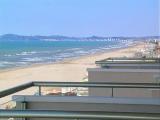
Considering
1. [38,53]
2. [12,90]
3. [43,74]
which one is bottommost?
[43,74]

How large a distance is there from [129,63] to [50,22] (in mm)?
40801

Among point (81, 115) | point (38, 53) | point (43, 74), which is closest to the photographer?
point (81, 115)

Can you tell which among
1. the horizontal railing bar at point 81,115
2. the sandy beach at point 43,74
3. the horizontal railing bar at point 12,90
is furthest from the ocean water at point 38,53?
the horizontal railing bar at point 81,115

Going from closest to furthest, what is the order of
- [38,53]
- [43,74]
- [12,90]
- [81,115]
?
[81,115]
[12,90]
[43,74]
[38,53]

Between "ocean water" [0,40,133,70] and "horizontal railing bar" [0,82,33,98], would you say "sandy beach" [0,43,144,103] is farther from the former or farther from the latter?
"horizontal railing bar" [0,82,33,98]

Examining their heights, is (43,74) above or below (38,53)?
below

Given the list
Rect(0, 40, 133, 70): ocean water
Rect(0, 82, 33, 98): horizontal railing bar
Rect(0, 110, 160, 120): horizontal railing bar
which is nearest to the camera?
Rect(0, 110, 160, 120): horizontal railing bar

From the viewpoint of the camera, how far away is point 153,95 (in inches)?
173

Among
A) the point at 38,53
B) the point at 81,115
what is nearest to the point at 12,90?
the point at 81,115

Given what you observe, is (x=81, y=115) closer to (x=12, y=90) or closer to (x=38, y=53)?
(x=12, y=90)

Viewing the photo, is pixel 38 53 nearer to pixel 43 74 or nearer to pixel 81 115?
pixel 43 74

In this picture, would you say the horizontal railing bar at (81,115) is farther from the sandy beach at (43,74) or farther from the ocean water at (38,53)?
the ocean water at (38,53)

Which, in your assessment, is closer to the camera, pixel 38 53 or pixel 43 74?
pixel 43 74

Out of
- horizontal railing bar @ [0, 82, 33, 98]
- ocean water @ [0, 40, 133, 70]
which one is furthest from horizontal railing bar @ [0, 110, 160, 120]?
ocean water @ [0, 40, 133, 70]
